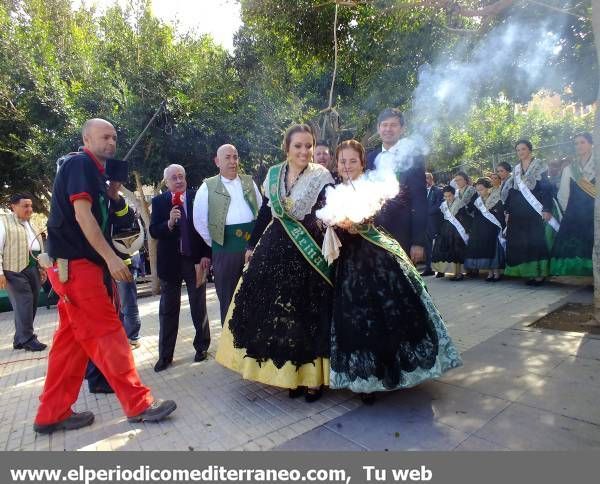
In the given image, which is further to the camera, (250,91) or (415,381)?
(250,91)

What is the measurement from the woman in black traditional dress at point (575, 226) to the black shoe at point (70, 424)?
6.49m

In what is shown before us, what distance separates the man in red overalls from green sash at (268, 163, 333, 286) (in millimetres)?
1172

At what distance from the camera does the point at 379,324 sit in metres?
2.69

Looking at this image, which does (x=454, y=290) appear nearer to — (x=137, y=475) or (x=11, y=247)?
(x=137, y=475)

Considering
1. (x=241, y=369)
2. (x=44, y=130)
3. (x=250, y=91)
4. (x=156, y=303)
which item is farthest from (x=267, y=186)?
(x=44, y=130)

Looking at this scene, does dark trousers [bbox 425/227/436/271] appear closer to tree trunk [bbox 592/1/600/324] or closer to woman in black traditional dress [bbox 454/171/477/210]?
woman in black traditional dress [bbox 454/171/477/210]

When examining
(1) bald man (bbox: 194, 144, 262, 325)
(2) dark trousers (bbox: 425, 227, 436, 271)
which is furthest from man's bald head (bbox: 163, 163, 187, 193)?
(2) dark trousers (bbox: 425, 227, 436, 271)

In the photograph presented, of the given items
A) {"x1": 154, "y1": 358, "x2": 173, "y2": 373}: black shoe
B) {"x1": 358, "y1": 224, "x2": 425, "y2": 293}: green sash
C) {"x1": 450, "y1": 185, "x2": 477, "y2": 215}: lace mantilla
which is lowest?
{"x1": 154, "y1": 358, "x2": 173, "y2": 373}: black shoe

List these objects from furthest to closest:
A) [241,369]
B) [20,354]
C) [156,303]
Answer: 1. [156,303]
2. [20,354]
3. [241,369]

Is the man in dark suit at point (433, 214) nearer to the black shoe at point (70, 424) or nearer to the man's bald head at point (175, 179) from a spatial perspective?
the man's bald head at point (175, 179)

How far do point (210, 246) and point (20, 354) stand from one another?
306 cm

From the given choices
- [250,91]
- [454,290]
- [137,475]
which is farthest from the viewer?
[250,91]

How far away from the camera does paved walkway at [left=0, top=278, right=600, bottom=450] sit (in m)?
2.36

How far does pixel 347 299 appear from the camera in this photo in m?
2.78
